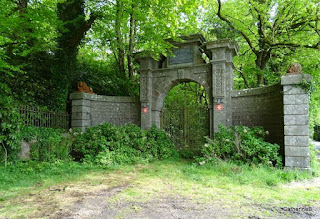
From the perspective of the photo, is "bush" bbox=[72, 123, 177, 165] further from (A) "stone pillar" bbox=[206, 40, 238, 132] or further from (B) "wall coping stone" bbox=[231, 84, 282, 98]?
(B) "wall coping stone" bbox=[231, 84, 282, 98]

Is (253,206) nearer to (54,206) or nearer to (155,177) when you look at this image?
(155,177)

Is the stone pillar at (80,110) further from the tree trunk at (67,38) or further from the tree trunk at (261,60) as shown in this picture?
the tree trunk at (261,60)

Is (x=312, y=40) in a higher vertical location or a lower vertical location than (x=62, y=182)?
higher

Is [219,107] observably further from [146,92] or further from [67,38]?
[67,38]

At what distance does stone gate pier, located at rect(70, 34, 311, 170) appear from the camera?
19.7 feet

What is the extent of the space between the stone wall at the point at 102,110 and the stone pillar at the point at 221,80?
3.36 m

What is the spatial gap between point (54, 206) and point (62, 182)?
1.62m

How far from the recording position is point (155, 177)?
19.0ft

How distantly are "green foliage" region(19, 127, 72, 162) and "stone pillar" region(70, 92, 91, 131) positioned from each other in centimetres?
118

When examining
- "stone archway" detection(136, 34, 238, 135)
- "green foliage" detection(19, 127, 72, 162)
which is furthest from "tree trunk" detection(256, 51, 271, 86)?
"green foliage" detection(19, 127, 72, 162)

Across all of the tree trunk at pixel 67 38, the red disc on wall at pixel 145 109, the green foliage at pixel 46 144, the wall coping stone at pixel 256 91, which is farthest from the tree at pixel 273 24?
the green foliage at pixel 46 144

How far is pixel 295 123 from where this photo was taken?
6008 mm

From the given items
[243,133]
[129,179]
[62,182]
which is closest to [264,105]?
[243,133]

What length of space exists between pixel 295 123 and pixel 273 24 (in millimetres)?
7138
